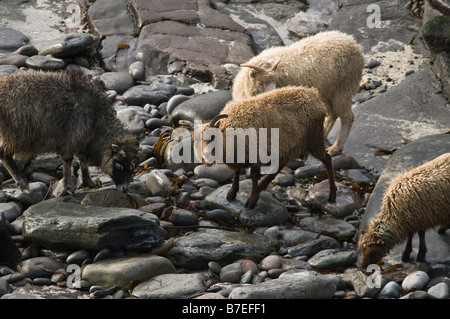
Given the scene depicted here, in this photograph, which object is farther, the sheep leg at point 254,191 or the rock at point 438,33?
the rock at point 438,33

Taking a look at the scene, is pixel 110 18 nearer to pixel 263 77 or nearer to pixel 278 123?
pixel 263 77

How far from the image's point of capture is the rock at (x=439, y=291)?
6.43 m

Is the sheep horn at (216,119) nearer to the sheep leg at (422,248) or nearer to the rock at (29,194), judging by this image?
the rock at (29,194)

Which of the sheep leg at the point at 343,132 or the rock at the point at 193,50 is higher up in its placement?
the rock at the point at 193,50

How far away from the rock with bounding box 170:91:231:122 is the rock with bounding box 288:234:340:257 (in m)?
3.59

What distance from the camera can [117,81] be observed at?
1205 cm

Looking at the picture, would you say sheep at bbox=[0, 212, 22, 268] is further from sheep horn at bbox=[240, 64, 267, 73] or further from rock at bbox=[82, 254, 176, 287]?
sheep horn at bbox=[240, 64, 267, 73]

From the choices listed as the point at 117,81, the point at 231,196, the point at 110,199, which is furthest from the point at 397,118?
the point at 110,199

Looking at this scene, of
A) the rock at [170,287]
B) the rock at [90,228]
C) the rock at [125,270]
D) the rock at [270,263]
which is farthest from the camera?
the rock at [270,263]

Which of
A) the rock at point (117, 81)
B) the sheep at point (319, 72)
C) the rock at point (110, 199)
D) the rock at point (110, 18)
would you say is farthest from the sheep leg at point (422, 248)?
the rock at point (110, 18)

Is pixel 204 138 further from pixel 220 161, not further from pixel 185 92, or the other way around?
pixel 185 92

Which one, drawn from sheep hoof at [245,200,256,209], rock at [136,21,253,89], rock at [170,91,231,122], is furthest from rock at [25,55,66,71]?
sheep hoof at [245,200,256,209]

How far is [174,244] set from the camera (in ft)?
24.7

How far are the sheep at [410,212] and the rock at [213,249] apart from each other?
1.29 meters
